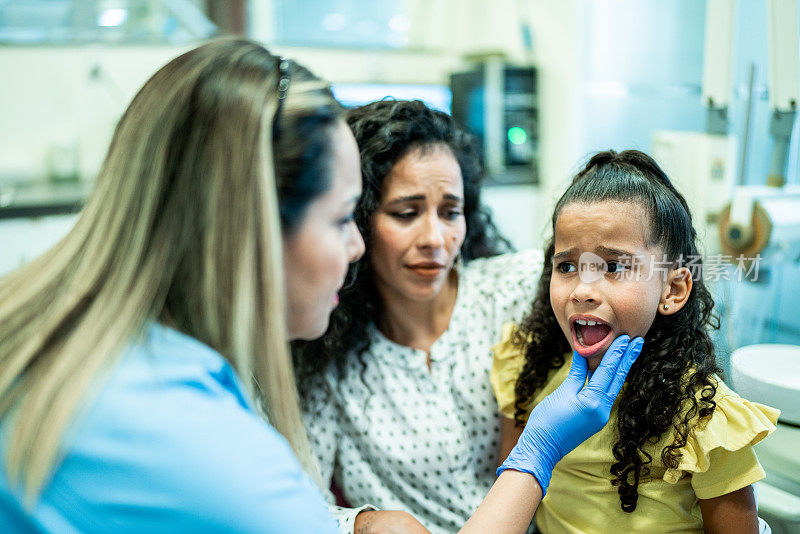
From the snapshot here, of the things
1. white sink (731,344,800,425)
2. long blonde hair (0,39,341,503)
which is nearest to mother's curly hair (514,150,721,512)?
white sink (731,344,800,425)

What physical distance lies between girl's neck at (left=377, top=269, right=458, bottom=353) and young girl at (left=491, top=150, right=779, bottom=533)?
40 centimetres

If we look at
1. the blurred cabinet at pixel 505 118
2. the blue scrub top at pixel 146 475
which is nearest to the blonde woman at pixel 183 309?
the blue scrub top at pixel 146 475

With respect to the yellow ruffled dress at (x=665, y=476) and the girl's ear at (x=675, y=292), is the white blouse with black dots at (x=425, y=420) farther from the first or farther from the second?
the girl's ear at (x=675, y=292)

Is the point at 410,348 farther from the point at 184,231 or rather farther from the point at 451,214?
the point at 184,231

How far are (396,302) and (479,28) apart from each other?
11.3 feet

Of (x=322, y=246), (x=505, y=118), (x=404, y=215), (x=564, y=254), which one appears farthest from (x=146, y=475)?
(x=505, y=118)

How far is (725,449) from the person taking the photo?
1.00m

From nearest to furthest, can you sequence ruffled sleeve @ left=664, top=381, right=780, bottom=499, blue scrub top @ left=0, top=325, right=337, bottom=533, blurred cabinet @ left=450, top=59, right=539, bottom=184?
blue scrub top @ left=0, top=325, right=337, bottom=533, ruffled sleeve @ left=664, top=381, right=780, bottom=499, blurred cabinet @ left=450, top=59, right=539, bottom=184

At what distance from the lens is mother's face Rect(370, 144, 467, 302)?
4.58 ft

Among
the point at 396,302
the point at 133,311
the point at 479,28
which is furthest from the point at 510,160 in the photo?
the point at 133,311

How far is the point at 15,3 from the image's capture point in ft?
11.8

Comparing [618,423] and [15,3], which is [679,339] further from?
[15,3]

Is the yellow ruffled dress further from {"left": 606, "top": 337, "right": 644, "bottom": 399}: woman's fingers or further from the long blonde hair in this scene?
the long blonde hair

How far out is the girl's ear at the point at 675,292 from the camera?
111 cm
